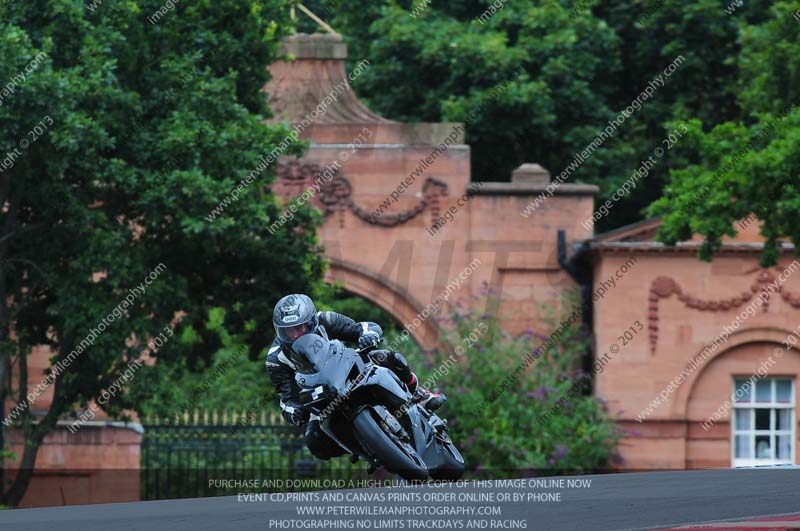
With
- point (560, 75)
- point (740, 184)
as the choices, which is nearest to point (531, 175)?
point (560, 75)

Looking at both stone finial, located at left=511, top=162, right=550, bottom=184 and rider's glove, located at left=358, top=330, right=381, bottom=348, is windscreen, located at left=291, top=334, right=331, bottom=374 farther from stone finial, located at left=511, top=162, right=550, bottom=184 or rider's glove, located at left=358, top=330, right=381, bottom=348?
stone finial, located at left=511, top=162, right=550, bottom=184

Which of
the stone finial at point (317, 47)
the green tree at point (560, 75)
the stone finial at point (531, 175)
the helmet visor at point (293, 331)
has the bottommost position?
the helmet visor at point (293, 331)

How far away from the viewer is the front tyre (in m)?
11.9

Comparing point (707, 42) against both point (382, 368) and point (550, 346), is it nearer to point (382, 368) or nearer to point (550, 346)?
point (550, 346)

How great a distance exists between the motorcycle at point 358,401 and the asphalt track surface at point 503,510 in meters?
0.28

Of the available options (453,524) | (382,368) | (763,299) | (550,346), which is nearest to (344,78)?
(550,346)

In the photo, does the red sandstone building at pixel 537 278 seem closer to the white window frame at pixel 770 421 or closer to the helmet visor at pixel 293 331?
the white window frame at pixel 770 421

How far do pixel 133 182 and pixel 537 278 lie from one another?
36.6 feet

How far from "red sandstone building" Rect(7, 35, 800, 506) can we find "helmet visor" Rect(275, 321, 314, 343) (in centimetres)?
1704

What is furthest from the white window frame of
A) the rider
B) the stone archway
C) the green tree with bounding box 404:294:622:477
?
the rider

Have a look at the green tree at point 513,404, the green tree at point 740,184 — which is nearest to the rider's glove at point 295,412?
the green tree at point 740,184

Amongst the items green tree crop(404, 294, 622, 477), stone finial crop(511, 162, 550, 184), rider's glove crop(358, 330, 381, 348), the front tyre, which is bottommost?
the front tyre

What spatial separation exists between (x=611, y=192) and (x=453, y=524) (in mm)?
25963

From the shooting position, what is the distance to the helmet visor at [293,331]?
39.3 feet
